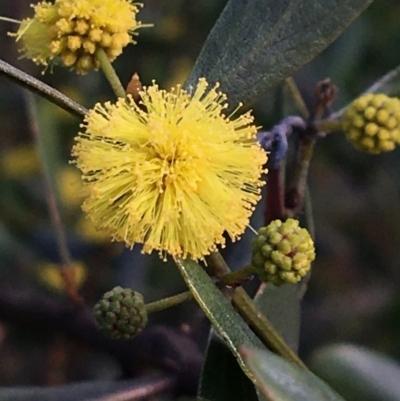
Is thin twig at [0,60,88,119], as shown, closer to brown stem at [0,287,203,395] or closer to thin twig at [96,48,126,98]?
thin twig at [96,48,126,98]

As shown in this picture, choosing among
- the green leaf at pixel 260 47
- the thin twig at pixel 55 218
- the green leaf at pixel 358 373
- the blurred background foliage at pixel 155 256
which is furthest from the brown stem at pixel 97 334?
the green leaf at pixel 260 47

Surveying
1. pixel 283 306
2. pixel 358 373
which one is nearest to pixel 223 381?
pixel 358 373

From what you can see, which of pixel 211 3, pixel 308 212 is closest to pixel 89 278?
pixel 211 3

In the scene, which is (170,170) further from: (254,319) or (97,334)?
(97,334)

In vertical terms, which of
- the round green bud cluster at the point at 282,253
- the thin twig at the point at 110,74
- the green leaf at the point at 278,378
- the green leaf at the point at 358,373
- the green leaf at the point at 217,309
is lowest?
the green leaf at the point at 358,373

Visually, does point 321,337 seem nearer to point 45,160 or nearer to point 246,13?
point 45,160

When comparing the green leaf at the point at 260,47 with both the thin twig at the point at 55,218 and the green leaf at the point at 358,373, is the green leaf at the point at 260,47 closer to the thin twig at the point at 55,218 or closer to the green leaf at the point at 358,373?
the green leaf at the point at 358,373

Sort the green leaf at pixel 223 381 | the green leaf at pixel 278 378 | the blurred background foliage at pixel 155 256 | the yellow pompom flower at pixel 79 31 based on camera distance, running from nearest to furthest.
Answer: the green leaf at pixel 278 378, the green leaf at pixel 223 381, the yellow pompom flower at pixel 79 31, the blurred background foliage at pixel 155 256
